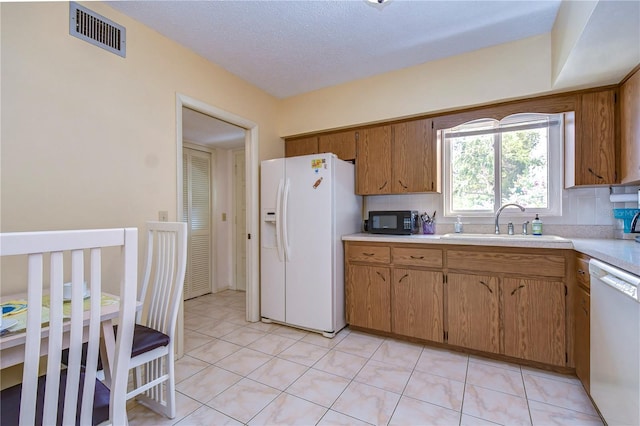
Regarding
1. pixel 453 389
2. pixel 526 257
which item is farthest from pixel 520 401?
pixel 526 257

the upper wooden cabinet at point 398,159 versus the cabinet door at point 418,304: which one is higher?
the upper wooden cabinet at point 398,159

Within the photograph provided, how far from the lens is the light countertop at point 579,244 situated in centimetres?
134

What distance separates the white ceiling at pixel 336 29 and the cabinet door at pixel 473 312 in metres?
1.89

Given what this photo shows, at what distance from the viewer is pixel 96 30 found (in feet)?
6.11

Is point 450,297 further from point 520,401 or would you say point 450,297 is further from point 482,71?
point 482,71

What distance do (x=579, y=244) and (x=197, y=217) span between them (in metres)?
4.23

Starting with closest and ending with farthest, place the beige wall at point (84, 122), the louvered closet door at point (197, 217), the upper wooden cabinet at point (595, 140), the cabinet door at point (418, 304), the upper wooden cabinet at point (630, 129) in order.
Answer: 1. the beige wall at point (84, 122)
2. the upper wooden cabinet at point (630, 129)
3. the upper wooden cabinet at point (595, 140)
4. the cabinet door at point (418, 304)
5. the louvered closet door at point (197, 217)

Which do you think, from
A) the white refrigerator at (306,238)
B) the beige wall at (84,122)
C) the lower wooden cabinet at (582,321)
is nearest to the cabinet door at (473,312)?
the lower wooden cabinet at (582,321)

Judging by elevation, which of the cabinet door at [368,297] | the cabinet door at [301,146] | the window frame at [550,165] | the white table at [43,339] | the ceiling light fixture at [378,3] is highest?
the ceiling light fixture at [378,3]

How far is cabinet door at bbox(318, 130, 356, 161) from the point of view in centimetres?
317

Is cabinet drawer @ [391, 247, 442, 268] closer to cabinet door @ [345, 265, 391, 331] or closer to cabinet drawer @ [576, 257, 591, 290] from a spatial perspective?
cabinet door @ [345, 265, 391, 331]

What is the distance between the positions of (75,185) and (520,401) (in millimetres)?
2997

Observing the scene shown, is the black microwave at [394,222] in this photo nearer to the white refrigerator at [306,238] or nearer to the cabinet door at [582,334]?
the white refrigerator at [306,238]

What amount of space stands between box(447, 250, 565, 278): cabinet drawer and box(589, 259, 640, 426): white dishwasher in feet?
1.38
